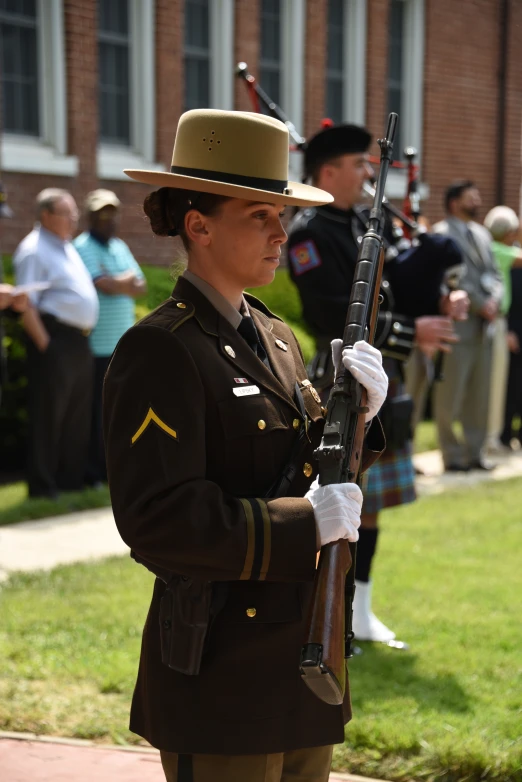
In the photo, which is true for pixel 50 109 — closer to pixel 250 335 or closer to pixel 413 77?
pixel 413 77

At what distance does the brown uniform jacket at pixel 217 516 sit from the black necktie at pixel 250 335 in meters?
0.07

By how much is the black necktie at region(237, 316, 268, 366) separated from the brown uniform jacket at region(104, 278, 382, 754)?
0.07m

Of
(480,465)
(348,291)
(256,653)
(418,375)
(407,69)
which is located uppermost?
(407,69)

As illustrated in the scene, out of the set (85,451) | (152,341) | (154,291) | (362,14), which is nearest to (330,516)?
(152,341)

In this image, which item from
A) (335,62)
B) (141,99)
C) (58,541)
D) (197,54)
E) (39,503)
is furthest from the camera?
(335,62)

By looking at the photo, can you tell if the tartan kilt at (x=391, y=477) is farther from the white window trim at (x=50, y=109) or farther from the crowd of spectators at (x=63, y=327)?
the white window trim at (x=50, y=109)

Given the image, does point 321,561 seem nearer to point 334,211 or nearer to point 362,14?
point 334,211

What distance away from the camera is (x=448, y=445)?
10.4 metres

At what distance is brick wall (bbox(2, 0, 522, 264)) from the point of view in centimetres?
1214

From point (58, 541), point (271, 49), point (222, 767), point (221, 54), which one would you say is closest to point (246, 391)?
point (222, 767)

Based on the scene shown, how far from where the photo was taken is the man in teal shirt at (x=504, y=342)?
11.4 meters

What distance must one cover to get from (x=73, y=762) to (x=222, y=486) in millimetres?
1970

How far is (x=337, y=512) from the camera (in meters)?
2.50

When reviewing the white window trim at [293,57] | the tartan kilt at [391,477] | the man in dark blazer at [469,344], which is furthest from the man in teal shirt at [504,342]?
the tartan kilt at [391,477]
